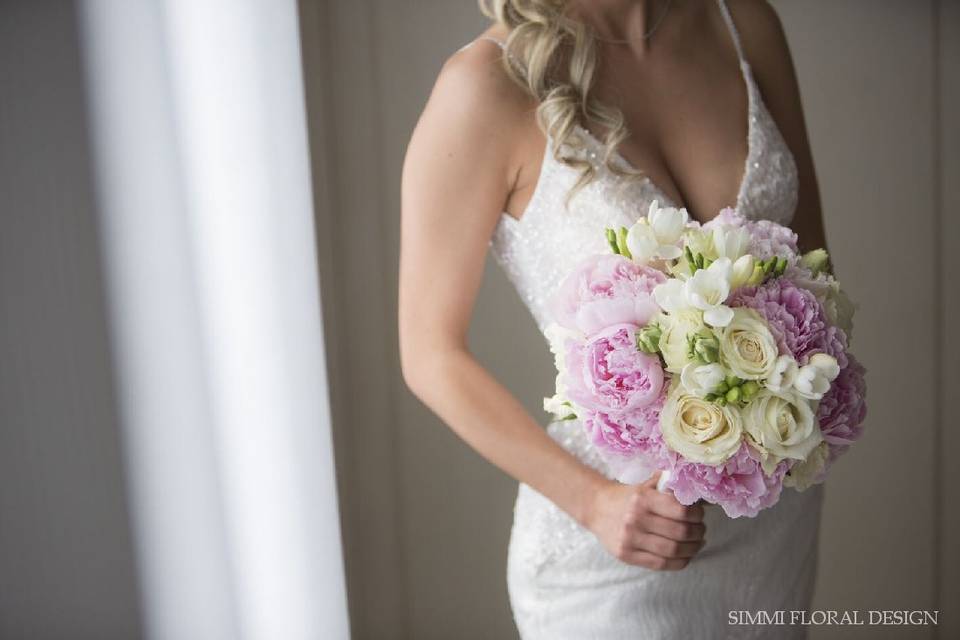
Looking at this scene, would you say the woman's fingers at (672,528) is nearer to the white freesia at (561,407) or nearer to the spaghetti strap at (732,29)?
the white freesia at (561,407)

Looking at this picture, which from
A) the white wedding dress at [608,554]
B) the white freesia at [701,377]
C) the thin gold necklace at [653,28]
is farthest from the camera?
the thin gold necklace at [653,28]

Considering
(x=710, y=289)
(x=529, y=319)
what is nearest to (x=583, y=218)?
(x=710, y=289)

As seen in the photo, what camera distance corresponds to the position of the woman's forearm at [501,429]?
4.27ft

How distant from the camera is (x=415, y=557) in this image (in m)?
2.19

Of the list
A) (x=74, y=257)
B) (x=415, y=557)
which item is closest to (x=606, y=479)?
(x=74, y=257)

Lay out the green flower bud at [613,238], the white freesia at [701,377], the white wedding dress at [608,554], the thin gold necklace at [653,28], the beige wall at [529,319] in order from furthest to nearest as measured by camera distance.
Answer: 1. the beige wall at [529,319]
2. the thin gold necklace at [653,28]
3. the white wedding dress at [608,554]
4. the green flower bud at [613,238]
5. the white freesia at [701,377]

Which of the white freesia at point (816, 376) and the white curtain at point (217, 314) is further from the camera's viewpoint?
the white curtain at point (217, 314)

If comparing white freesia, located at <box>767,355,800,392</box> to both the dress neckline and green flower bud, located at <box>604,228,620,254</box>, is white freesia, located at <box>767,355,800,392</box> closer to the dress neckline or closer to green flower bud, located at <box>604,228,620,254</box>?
green flower bud, located at <box>604,228,620,254</box>

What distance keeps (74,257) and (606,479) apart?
74cm

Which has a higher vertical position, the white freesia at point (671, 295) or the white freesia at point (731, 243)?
the white freesia at point (731, 243)

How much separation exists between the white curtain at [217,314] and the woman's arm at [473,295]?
0.24 metres

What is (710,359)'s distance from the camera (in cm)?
91

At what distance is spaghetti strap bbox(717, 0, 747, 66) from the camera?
149 cm

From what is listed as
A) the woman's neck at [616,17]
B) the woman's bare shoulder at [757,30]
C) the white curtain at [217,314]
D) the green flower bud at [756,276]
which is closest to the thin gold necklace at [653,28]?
the woman's neck at [616,17]
